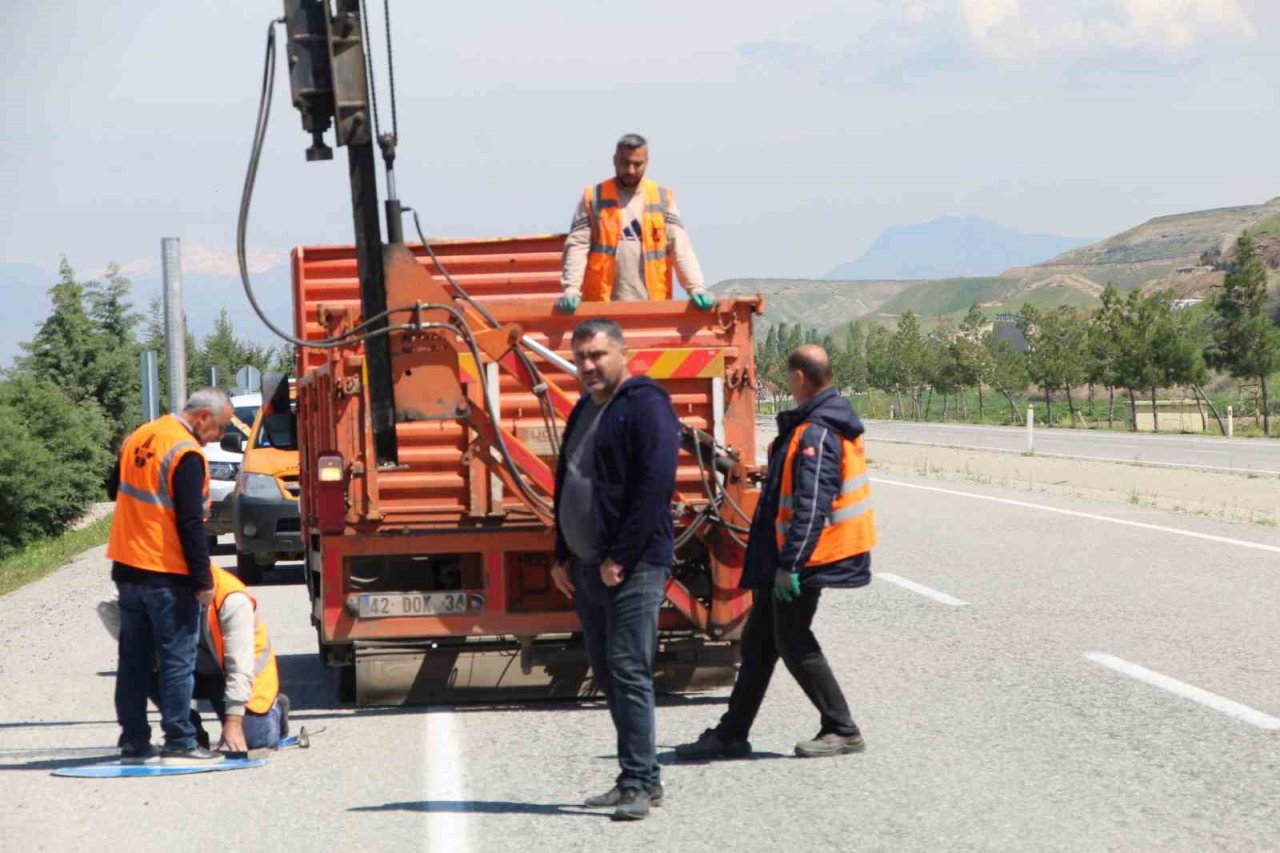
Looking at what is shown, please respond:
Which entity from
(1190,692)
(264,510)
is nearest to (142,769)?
(1190,692)

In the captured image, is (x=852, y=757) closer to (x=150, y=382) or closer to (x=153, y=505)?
(x=153, y=505)

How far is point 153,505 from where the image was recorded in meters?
7.76

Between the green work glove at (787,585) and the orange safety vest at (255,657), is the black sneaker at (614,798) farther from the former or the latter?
the orange safety vest at (255,657)

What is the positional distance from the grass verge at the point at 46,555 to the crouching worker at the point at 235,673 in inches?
413

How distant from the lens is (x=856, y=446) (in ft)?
25.2

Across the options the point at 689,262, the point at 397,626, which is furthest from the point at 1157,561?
the point at 397,626

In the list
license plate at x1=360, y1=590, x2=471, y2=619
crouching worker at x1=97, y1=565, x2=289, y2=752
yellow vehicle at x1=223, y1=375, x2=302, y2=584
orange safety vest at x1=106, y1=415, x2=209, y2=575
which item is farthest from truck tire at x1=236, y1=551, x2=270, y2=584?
orange safety vest at x1=106, y1=415, x2=209, y2=575

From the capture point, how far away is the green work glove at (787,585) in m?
7.40

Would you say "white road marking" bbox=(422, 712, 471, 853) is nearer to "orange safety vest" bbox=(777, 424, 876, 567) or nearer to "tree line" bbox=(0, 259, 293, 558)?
"orange safety vest" bbox=(777, 424, 876, 567)

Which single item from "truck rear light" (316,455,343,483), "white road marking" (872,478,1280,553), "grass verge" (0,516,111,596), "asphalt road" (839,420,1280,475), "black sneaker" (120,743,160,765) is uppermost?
"truck rear light" (316,455,343,483)

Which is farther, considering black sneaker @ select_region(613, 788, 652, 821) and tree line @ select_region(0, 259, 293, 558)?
tree line @ select_region(0, 259, 293, 558)

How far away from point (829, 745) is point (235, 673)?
2.63 m

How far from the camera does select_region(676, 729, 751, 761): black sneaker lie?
7645 mm

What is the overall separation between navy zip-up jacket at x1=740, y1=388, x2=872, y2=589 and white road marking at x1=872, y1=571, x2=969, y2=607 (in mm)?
5749
